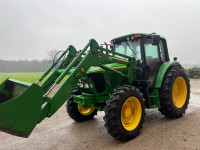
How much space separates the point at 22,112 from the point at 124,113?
213 cm

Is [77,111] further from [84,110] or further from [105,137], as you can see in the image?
[105,137]

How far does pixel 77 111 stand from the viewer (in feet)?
18.1

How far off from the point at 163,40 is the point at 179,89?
5.12 feet

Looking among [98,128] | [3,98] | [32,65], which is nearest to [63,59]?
[3,98]

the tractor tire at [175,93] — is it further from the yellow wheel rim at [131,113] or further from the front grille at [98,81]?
the front grille at [98,81]

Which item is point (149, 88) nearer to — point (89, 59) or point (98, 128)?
point (98, 128)

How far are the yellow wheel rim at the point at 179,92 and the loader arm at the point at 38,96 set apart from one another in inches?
64.9

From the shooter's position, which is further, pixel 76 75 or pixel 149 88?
pixel 149 88

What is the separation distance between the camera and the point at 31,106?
3172mm

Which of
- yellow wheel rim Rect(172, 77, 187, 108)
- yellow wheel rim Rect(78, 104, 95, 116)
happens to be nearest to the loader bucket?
yellow wheel rim Rect(78, 104, 95, 116)

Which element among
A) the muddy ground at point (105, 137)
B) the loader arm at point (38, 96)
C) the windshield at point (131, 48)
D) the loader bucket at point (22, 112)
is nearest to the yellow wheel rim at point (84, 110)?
the muddy ground at point (105, 137)

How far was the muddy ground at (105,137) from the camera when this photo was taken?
12.0ft

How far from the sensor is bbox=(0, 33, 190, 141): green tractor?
3203 mm

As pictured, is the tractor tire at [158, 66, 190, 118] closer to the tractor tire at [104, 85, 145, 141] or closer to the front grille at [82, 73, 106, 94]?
the tractor tire at [104, 85, 145, 141]
